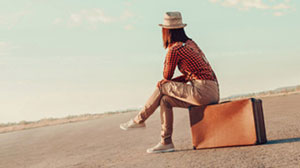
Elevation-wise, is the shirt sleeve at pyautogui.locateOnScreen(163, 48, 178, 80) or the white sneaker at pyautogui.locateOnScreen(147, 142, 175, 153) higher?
the shirt sleeve at pyautogui.locateOnScreen(163, 48, 178, 80)

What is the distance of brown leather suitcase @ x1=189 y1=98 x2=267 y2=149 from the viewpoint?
540cm

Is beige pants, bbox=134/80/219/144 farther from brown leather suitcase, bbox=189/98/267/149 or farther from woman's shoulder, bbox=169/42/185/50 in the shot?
woman's shoulder, bbox=169/42/185/50

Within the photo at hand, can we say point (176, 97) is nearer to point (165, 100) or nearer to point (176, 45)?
point (165, 100)

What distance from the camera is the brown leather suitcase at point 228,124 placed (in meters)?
5.40

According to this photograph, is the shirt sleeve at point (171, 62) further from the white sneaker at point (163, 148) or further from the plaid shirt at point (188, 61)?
the white sneaker at point (163, 148)

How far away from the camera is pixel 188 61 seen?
5.72 meters

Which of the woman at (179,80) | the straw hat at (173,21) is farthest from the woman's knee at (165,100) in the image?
the straw hat at (173,21)

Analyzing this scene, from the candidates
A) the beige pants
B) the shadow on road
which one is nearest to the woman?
the beige pants

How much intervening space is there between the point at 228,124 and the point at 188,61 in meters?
1.01

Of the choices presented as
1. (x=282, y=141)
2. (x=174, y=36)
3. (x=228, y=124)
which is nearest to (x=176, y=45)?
(x=174, y=36)

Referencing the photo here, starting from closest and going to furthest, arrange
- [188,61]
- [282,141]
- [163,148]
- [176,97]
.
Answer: [282,141] → [188,61] → [176,97] → [163,148]

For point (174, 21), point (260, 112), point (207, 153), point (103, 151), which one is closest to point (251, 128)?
point (260, 112)

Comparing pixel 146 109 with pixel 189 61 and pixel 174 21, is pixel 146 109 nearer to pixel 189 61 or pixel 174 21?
pixel 189 61

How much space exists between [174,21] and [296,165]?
278 cm
